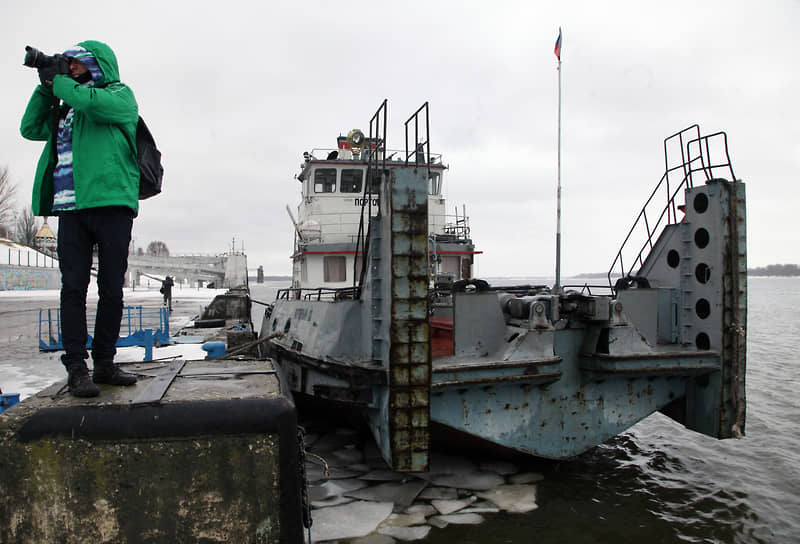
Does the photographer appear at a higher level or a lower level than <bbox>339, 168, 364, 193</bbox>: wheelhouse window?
lower

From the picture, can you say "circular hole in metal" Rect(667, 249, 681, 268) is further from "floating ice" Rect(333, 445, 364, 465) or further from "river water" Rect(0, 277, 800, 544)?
"floating ice" Rect(333, 445, 364, 465)

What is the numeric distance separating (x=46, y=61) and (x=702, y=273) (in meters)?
6.33

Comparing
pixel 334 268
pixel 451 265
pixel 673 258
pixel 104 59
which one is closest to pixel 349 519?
pixel 104 59

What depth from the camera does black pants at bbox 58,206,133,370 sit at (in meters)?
2.73

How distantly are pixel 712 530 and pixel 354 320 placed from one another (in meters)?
3.81

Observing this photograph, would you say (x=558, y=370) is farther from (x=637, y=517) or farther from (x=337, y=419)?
(x=337, y=419)

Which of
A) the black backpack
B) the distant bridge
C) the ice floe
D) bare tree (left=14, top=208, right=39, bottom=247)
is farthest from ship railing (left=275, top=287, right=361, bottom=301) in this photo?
bare tree (left=14, top=208, right=39, bottom=247)

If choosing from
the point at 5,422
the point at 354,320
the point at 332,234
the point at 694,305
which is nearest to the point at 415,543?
the point at 354,320

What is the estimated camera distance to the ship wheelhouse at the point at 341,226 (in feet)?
29.4

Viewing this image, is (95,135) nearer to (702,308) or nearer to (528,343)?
(528,343)

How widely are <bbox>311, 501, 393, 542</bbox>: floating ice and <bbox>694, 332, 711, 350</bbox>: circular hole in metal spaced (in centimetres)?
391

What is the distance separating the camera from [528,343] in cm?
518

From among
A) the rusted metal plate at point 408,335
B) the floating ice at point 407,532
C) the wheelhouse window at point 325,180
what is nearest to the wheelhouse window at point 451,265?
the wheelhouse window at point 325,180

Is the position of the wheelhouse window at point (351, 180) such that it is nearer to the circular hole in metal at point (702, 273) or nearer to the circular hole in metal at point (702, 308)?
the circular hole in metal at point (702, 273)
